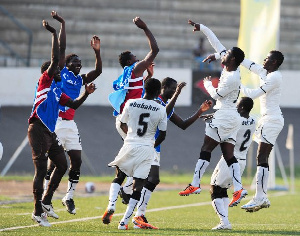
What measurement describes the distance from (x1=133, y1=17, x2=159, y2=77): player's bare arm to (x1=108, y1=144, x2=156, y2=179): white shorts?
147 cm

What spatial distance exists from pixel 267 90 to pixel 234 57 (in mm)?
1091

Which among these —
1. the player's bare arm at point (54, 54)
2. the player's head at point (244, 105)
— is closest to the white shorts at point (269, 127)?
the player's head at point (244, 105)

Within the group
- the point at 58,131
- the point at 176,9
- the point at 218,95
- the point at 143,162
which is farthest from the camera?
the point at 176,9

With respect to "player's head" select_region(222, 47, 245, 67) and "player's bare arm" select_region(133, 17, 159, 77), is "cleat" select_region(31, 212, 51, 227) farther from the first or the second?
"player's head" select_region(222, 47, 245, 67)

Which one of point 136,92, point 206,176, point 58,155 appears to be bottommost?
point 206,176

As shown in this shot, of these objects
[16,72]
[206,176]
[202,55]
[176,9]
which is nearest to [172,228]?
[206,176]

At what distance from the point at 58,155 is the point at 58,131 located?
1047mm

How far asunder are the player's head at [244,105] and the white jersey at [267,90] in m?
0.08

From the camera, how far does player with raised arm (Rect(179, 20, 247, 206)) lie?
13.8 meters

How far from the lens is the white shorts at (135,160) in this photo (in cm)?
1270

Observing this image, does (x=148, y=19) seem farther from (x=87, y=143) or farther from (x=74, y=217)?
(x=74, y=217)

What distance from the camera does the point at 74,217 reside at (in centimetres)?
1548

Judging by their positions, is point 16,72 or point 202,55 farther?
point 202,55

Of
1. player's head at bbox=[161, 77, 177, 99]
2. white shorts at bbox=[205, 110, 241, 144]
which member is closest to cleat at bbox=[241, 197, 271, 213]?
white shorts at bbox=[205, 110, 241, 144]
